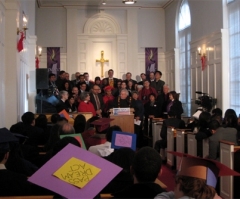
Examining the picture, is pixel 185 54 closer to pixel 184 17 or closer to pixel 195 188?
pixel 184 17

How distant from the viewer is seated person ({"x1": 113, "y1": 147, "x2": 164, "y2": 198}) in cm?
280

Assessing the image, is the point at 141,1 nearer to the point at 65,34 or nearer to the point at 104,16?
the point at 104,16

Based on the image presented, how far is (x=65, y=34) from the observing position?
2017cm

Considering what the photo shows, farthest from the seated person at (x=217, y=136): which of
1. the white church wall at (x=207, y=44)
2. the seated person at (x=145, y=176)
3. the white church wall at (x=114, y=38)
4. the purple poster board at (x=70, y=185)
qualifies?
the white church wall at (x=114, y=38)

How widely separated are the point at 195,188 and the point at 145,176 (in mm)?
611

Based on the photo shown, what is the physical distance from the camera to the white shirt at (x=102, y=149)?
5.80m

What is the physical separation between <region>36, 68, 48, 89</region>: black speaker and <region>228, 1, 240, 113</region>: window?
576 cm

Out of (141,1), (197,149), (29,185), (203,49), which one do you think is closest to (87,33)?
(141,1)

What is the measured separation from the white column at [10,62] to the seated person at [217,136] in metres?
4.66

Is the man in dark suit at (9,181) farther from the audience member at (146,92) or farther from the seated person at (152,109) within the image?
the audience member at (146,92)

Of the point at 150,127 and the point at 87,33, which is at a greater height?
the point at 87,33

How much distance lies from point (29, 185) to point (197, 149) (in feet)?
18.8

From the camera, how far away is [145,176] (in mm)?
2941

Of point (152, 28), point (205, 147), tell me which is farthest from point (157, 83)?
point (205, 147)
